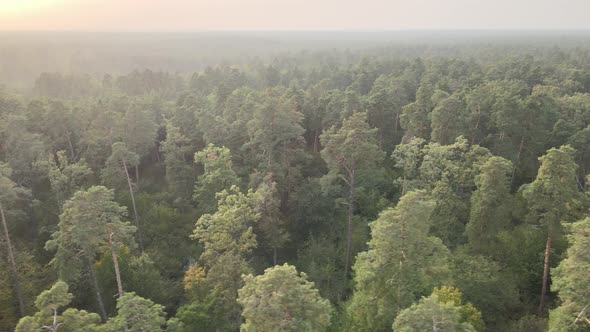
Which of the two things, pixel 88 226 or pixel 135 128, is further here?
pixel 135 128

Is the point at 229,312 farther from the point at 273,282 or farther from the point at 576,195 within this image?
the point at 576,195

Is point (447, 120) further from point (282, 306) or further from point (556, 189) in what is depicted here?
point (282, 306)

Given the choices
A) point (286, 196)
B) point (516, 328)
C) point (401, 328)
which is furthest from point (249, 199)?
point (516, 328)

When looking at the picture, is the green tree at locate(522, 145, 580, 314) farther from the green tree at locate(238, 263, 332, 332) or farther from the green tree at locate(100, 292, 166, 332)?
the green tree at locate(100, 292, 166, 332)

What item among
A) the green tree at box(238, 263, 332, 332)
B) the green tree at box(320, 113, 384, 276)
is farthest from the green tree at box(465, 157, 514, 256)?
the green tree at box(238, 263, 332, 332)

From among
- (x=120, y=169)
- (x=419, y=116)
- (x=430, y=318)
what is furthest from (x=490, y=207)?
(x=120, y=169)
